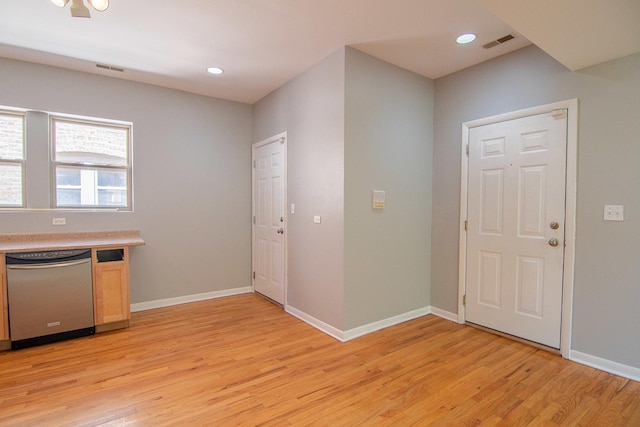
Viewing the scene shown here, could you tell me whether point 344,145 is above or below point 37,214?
above

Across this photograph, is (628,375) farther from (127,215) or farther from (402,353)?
(127,215)

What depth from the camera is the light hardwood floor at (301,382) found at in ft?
6.40

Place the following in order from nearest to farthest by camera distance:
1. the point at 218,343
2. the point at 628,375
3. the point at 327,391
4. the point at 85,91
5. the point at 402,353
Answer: the point at 327,391 → the point at 628,375 → the point at 402,353 → the point at 218,343 → the point at 85,91

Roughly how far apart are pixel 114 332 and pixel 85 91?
8.81 feet

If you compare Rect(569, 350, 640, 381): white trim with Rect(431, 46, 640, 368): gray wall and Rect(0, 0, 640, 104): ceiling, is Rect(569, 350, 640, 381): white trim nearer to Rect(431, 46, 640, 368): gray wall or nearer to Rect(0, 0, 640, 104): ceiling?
Rect(431, 46, 640, 368): gray wall

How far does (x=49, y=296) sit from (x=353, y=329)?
2890 millimetres

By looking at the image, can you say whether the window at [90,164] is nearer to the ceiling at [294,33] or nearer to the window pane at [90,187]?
the window pane at [90,187]

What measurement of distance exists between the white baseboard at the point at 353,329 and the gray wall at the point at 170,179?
145 centimetres

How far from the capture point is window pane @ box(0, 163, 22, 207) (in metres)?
3.29

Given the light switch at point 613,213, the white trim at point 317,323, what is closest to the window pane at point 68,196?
the white trim at point 317,323

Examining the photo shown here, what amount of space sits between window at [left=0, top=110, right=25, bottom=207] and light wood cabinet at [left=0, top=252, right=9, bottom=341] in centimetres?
88

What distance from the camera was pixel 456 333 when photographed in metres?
3.22

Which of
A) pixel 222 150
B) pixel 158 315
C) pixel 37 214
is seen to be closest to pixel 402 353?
pixel 158 315

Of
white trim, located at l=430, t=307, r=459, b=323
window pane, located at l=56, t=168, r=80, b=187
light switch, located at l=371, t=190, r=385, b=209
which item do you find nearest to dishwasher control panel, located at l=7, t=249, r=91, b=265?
window pane, located at l=56, t=168, r=80, b=187
